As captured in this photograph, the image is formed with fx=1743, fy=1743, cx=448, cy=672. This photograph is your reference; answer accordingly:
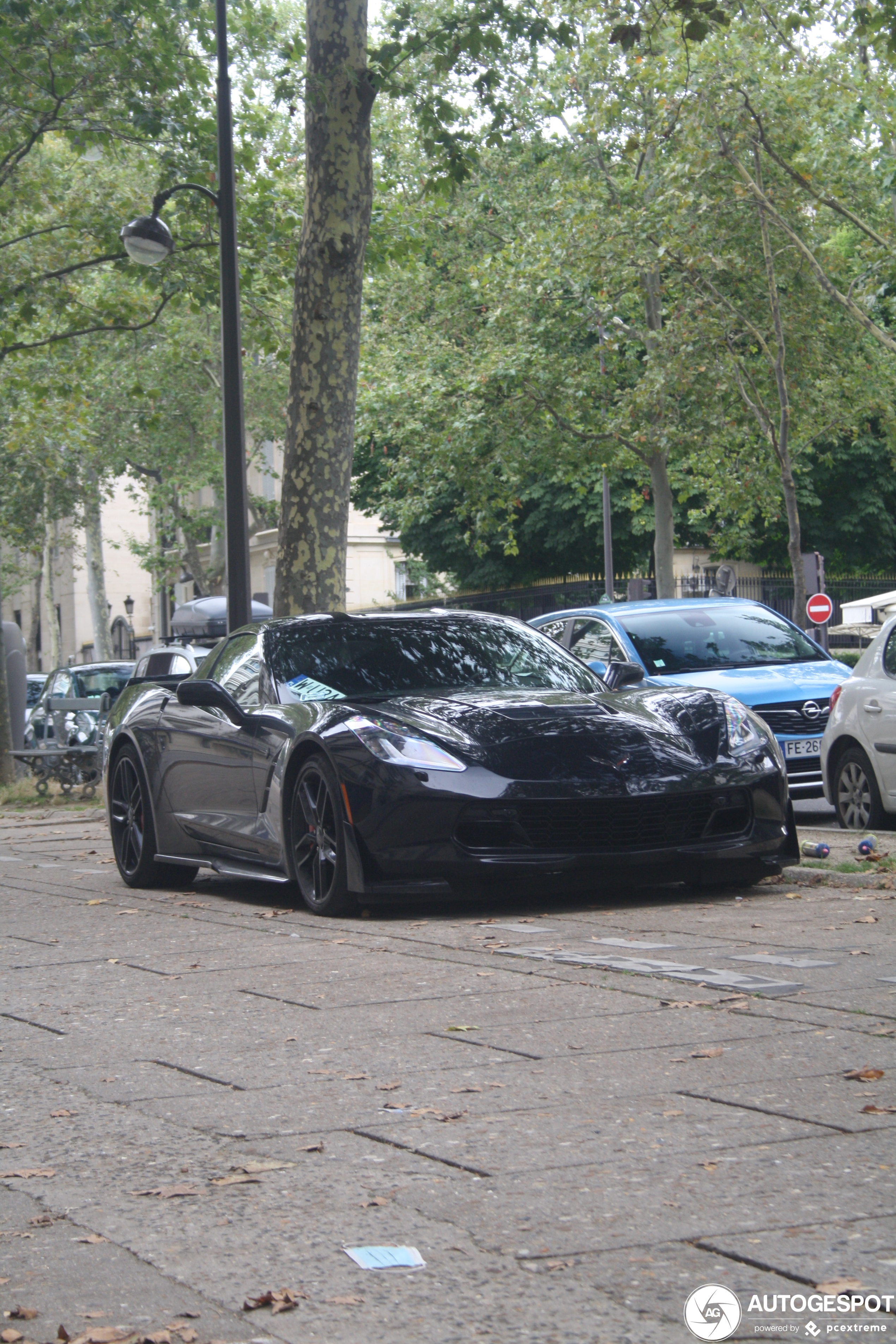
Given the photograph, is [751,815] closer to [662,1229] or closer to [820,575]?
[662,1229]

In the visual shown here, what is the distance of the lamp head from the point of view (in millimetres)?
16094

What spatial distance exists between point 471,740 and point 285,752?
3.40 ft

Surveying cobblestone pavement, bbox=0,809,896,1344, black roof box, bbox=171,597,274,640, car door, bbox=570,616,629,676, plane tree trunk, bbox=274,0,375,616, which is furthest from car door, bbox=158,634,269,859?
black roof box, bbox=171,597,274,640

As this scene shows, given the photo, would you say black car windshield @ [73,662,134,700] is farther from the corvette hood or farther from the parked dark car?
the corvette hood

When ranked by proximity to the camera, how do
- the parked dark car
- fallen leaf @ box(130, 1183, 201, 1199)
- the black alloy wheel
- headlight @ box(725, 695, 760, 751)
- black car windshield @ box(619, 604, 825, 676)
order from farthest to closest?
the parked dark car, black car windshield @ box(619, 604, 825, 676), headlight @ box(725, 695, 760, 751), the black alloy wheel, fallen leaf @ box(130, 1183, 201, 1199)

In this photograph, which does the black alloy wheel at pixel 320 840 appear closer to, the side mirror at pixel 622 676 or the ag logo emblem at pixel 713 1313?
the side mirror at pixel 622 676

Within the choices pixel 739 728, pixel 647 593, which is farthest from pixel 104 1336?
pixel 647 593

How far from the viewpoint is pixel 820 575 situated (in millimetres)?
27828

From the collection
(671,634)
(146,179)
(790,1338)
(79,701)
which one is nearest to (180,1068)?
(790,1338)

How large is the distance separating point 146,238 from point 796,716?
774cm

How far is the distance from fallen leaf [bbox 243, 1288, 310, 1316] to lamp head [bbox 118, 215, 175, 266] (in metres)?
14.3

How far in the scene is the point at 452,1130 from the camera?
3.74 m

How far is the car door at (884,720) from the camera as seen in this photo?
34.3ft

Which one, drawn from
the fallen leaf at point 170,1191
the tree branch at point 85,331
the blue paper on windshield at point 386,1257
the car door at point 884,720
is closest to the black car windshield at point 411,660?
the car door at point 884,720
